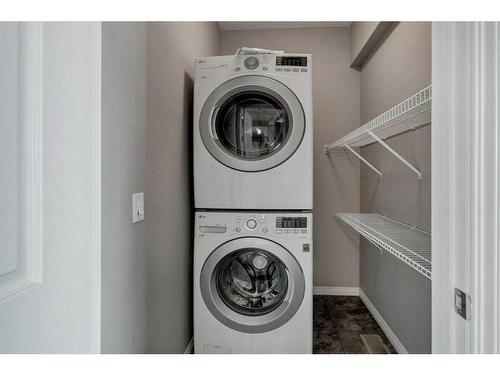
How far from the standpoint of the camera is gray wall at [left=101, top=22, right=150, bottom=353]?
882mm

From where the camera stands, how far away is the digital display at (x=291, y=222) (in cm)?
164

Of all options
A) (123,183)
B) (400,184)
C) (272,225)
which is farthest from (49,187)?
(400,184)

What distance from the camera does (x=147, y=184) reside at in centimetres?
124

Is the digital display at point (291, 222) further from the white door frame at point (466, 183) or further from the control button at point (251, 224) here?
the white door frame at point (466, 183)

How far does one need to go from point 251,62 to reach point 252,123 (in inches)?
13.3

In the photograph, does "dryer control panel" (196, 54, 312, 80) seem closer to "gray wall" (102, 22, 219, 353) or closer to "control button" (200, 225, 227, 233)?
"gray wall" (102, 22, 219, 353)

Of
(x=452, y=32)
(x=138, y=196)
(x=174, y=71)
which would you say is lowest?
(x=138, y=196)

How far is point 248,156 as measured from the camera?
5.63 feet

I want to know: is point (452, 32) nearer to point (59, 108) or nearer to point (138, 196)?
point (59, 108)

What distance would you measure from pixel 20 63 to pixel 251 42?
2.52 metres

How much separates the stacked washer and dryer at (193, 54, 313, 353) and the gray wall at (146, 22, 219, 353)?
101 mm

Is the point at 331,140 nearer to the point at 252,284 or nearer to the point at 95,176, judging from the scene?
the point at 252,284
